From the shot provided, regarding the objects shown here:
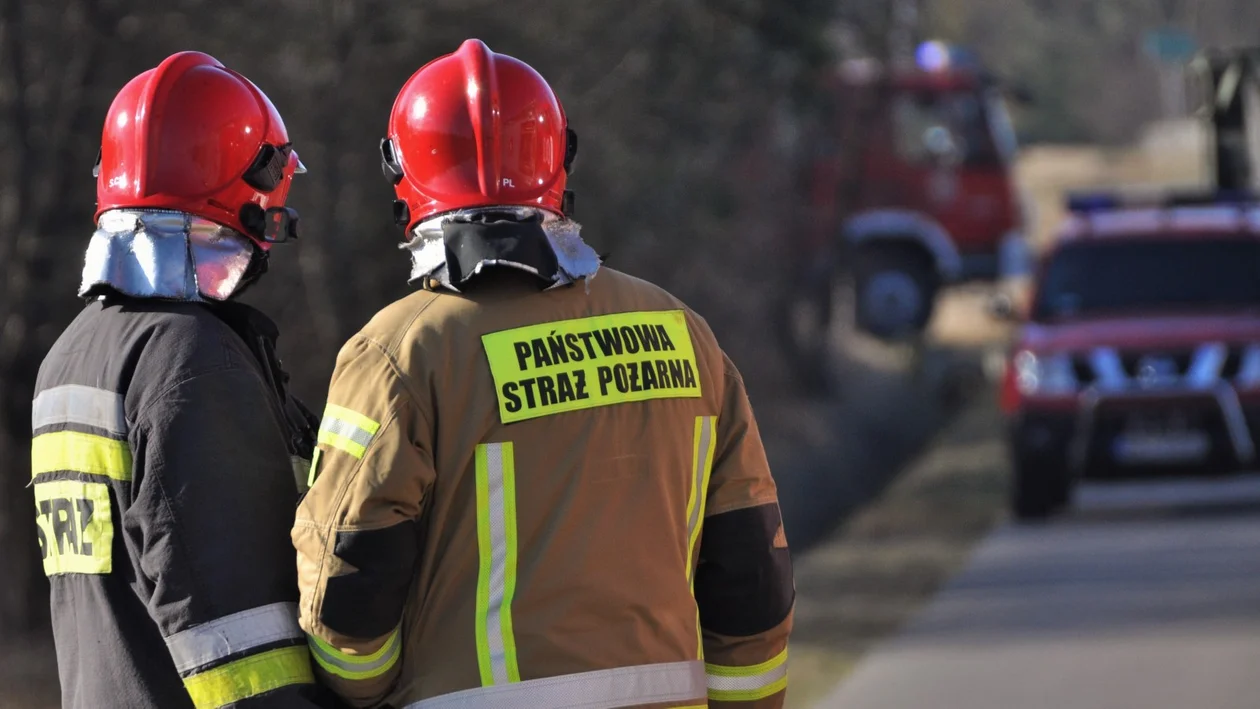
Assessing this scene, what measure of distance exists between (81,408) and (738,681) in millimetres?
1166

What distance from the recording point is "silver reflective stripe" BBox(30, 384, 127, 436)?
2695mm

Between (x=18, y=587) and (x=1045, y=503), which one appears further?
(x=1045, y=503)

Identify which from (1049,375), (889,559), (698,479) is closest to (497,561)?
(698,479)

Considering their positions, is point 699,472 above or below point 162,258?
below

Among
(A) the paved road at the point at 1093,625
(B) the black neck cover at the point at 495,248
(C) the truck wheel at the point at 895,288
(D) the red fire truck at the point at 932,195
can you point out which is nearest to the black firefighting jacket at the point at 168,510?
(B) the black neck cover at the point at 495,248

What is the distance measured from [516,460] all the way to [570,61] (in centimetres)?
913

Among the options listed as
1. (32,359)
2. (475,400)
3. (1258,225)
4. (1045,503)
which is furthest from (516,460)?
(1258,225)

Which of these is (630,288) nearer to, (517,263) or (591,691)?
(517,263)

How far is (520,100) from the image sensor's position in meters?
2.86

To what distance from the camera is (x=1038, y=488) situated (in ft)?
35.5

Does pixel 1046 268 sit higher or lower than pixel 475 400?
lower

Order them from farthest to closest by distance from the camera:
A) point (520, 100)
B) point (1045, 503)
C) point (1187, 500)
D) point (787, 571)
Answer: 1. point (1187, 500)
2. point (1045, 503)
3. point (787, 571)
4. point (520, 100)

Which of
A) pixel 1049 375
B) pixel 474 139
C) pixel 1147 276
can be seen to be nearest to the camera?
pixel 474 139

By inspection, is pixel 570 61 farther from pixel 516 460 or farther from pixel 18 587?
pixel 516 460
